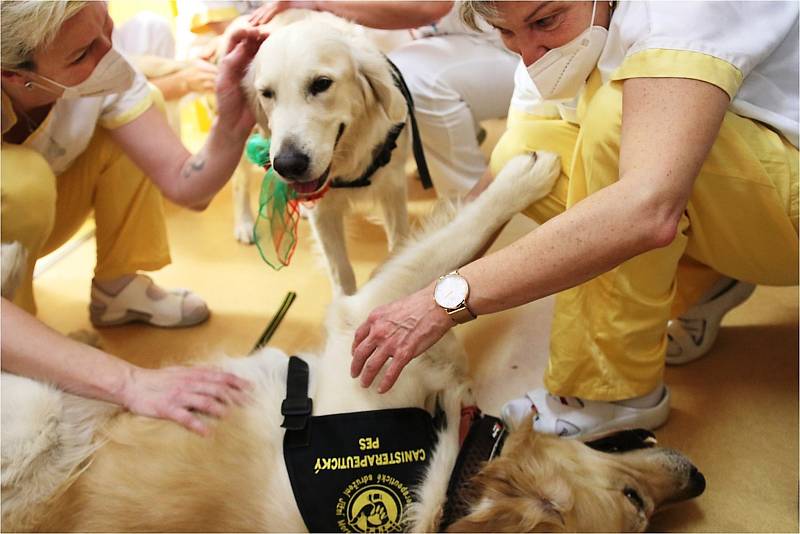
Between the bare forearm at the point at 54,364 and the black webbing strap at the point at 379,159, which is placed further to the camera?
the black webbing strap at the point at 379,159

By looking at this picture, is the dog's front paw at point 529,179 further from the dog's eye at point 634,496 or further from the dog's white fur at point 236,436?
the dog's eye at point 634,496

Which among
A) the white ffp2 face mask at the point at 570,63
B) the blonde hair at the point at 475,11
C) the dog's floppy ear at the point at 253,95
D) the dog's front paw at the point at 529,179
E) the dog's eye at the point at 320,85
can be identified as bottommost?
the dog's front paw at the point at 529,179

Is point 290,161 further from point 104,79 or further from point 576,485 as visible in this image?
point 576,485

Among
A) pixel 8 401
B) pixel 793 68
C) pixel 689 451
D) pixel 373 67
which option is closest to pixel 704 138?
pixel 793 68

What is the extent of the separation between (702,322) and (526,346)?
0.44 meters

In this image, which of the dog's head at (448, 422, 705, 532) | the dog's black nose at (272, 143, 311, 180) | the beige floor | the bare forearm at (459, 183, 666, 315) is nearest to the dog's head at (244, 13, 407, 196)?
the dog's black nose at (272, 143, 311, 180)

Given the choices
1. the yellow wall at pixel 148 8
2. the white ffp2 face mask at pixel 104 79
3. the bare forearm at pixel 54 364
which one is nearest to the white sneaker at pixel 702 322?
the bare forearm at pixel 54 364

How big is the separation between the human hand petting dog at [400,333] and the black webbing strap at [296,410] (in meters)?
0.14

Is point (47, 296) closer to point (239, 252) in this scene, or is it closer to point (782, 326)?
point (239, 252)

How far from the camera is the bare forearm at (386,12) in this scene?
1.89 meters

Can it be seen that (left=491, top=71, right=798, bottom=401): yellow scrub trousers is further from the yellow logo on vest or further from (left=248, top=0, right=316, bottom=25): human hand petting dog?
(left=248, top=0, right=316, bottom=25): human hand petting dog

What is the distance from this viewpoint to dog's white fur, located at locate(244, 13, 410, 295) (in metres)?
1.60

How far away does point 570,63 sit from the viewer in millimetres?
1299

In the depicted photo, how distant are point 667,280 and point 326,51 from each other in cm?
90
